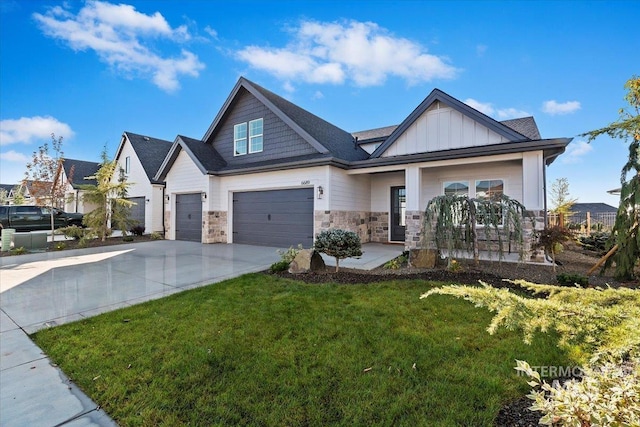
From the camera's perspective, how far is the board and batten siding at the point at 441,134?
9656 mm

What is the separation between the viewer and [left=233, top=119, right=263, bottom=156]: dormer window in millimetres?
13305

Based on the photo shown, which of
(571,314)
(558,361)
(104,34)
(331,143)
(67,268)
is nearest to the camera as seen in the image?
(571,314)

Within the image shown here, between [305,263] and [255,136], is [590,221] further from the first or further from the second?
[255,136]

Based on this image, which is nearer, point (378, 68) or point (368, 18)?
point (368, 18)

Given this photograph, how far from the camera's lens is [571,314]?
5.52 feet

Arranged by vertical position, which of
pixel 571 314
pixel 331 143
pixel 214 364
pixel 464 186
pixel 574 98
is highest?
pixel 574 98

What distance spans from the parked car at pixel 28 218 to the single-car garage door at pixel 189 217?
8.00 meters

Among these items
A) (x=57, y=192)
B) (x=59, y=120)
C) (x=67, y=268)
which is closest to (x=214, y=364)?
(x=67, y=268)

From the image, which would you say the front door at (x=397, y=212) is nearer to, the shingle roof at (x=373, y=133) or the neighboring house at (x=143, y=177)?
the shingle roof at (x=373, y=133)

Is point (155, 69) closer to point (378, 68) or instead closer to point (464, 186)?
point (378, 68)

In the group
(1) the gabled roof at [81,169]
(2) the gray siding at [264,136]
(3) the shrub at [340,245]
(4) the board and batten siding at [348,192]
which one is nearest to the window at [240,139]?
(2) the gray siding at [264,136]

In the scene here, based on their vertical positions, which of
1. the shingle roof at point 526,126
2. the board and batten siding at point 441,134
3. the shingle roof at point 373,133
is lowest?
the board and batten siding at point 441,134

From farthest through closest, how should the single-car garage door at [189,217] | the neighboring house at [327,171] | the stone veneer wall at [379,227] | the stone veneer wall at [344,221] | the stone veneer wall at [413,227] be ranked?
the single-car garage door at [189,217] → the stone veneer wall at [379,227] → the stone veneer wall at [344,221] → the stone veneer wall at [413,227] → the neighboring house at [327,171]

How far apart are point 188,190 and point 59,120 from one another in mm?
8431
